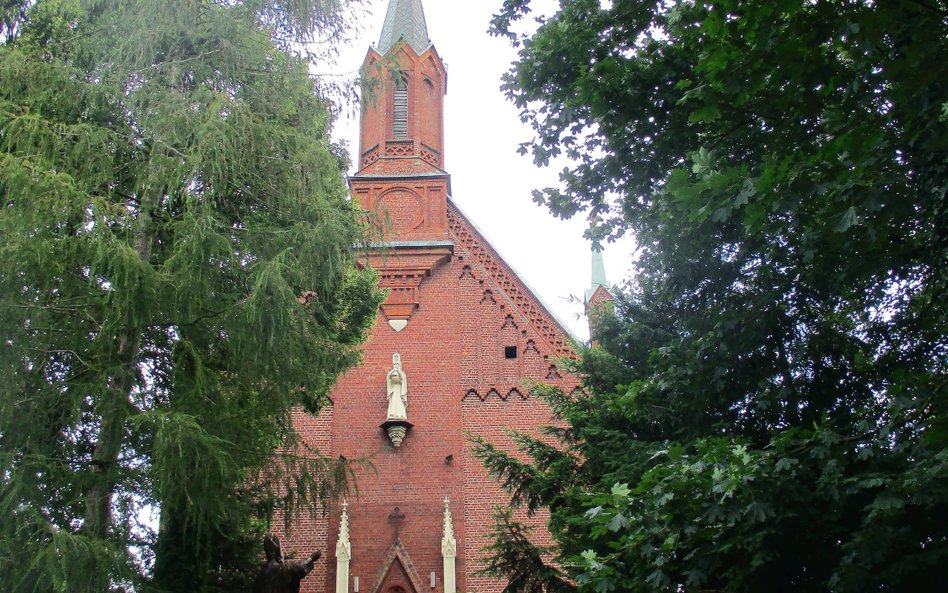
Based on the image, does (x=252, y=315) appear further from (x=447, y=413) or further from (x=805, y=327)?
(x=447, y=413)

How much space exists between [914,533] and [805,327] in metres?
3.37

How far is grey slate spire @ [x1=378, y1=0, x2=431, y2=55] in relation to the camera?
23.8 metres

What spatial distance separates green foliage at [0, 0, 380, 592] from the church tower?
4.52m

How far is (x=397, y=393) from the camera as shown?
18.6 meters

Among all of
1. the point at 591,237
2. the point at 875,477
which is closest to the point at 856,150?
the point at 875,477

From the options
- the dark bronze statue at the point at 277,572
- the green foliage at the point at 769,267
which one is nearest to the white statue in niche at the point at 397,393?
the dark bronze statue at the point at 277,572

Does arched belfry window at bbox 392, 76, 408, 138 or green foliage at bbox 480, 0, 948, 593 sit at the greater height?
arched belfry window at bbox 392, 76, 408, 138

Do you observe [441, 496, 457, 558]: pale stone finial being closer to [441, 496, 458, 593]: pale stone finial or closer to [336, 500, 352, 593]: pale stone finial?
[441, 496, 458, 593]: pale stone finial

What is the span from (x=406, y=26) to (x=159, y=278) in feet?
52.5

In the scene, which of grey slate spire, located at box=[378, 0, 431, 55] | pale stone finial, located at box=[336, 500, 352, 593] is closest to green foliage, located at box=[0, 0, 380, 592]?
pale stone finial, located at box=[336, 500, 352, 593]

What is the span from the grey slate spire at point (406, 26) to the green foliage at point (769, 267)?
12.6m

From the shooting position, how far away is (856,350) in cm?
1092

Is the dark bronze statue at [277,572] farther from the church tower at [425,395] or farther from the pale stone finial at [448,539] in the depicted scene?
the pale stone finial at [448,539]

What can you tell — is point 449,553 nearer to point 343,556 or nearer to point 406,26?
point 343,556
